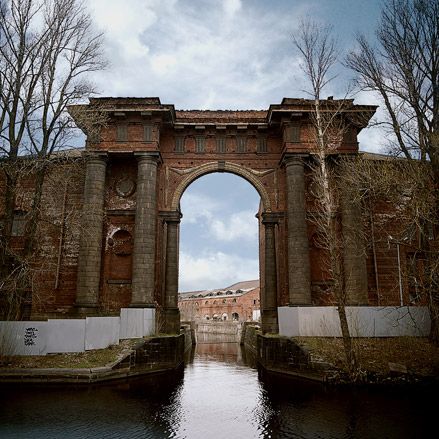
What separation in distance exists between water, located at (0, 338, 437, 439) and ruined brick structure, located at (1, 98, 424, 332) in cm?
662

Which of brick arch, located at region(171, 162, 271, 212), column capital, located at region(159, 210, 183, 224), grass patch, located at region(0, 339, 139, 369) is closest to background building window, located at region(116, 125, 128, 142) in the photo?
brick arch, located at region(171, 162, 271, 212)

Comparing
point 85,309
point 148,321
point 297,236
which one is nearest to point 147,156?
point 85,309

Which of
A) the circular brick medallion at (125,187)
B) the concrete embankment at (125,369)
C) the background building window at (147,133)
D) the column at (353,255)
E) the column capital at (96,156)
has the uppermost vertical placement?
the background building window at (147,133)

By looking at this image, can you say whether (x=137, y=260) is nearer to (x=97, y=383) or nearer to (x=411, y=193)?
(x=97, y=383)

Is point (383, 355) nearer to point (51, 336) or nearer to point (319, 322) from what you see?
point (319, 322)

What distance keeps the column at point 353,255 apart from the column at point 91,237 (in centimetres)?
1066

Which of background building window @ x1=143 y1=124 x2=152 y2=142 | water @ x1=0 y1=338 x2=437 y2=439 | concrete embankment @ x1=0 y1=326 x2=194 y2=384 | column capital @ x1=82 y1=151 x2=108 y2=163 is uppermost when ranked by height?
background building window @ x1=143 y1=124 x2=152 y2=142

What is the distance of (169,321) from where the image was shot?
61.5 feet

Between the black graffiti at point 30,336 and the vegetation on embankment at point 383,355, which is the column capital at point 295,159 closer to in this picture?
the vegetation on embankment at point 383,355

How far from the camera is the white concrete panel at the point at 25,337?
1251 centimetres

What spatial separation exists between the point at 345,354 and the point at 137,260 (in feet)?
30.2

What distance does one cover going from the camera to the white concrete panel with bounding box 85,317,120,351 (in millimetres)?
13094

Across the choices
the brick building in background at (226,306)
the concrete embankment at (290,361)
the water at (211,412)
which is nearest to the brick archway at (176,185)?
the concrete embankment at (290,361)

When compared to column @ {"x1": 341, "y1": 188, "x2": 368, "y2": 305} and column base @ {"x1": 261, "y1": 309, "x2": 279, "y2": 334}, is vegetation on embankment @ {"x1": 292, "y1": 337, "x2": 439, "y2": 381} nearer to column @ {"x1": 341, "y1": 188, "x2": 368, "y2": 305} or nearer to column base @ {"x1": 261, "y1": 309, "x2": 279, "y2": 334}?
column @ {"x1": 341, "y1": 188, "x2": 368, "y2": 305}
